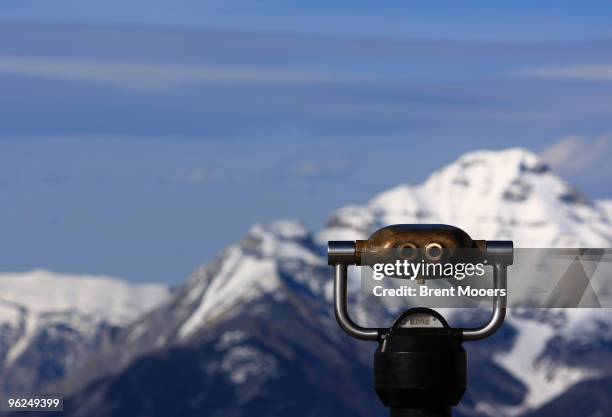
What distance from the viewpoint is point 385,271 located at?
1305cm

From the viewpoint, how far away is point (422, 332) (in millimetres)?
13172

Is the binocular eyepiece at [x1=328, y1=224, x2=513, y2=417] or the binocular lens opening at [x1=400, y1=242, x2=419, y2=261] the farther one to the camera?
the binocular lens opening at [x1=400, y1=242, x2=419, y2=261]

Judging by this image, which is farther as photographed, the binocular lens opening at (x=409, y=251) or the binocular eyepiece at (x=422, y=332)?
the binocular lens opening at (x=409, y=251)

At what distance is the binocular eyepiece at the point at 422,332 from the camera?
42.3 ft

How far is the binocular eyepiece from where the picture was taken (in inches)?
508

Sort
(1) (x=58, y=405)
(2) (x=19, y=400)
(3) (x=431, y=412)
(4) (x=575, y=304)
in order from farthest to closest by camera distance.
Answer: (2) (x=19, y=400) < (1) (x=58, y=405) < (4) (x=575, y=304) < (3) (x=431, y=412)

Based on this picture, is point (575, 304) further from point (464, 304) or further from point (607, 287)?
point (464, 304)

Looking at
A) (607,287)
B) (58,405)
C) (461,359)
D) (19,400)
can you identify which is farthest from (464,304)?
(19,400)

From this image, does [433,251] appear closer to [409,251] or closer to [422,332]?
[409,251]

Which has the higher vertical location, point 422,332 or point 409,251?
point 409,251

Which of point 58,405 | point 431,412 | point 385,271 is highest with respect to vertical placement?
point 58,405

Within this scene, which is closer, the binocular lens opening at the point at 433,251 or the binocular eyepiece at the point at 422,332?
the binocular eyepiece at the point at 422,332

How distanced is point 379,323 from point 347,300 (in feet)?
1.79

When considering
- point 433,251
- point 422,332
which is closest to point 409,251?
point 433,251
